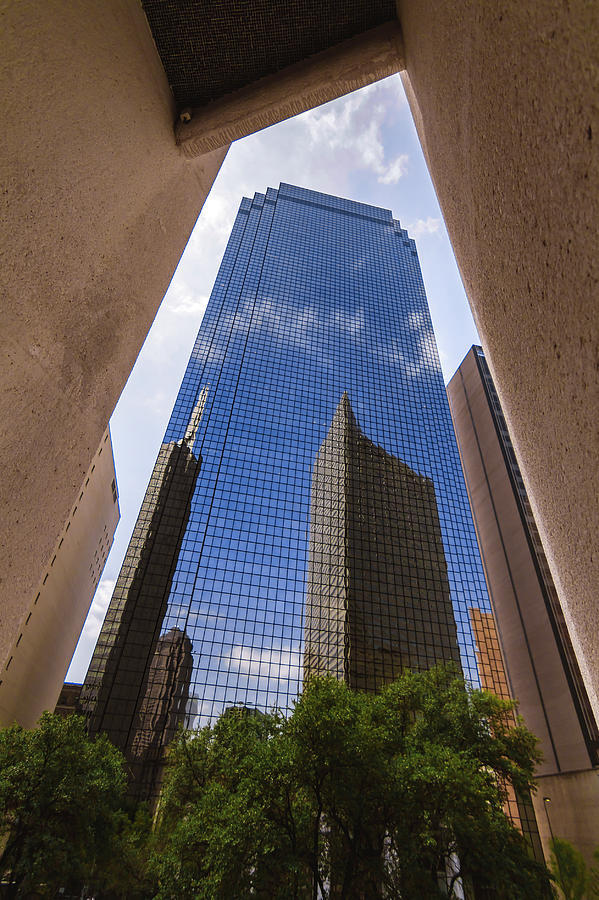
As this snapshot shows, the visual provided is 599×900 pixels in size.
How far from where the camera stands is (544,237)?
126cm

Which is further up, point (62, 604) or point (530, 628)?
point (530, 628)

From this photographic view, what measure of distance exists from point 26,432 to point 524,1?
2.28 meters

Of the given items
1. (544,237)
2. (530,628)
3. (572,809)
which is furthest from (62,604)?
(530,628)

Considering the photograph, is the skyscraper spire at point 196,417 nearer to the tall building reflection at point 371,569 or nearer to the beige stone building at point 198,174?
the tall building reflection at point 371,569

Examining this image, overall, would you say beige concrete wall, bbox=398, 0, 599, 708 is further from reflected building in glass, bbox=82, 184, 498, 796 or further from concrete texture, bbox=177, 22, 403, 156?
reflected building in glass, bbox=82, 184, 498, 796

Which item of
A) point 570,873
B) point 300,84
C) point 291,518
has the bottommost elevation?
point 570,873

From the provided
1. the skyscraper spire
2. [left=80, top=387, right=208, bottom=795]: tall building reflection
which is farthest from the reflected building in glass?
the skyscraper spire

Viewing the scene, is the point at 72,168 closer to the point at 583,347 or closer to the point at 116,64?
the point at 116,64

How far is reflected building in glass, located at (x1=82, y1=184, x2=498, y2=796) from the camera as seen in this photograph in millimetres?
43406

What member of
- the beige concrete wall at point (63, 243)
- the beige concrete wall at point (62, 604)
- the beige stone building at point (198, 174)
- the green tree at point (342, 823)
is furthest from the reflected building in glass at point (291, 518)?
the beige stone building at point (198, 174)

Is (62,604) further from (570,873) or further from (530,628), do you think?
(530,628)

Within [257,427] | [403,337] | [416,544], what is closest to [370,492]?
[416,544]

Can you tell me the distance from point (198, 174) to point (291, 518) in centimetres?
4889

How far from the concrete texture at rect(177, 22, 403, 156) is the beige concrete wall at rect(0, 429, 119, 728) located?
2354 cm
